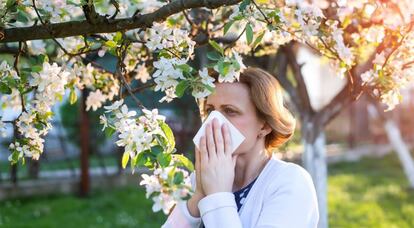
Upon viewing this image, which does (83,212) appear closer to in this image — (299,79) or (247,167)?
(299,79)

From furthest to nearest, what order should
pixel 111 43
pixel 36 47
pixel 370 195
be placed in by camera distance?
1. pixel 370 195
2. pixel 36 47
3. pixel 111 43

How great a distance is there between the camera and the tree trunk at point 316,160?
4918 mm

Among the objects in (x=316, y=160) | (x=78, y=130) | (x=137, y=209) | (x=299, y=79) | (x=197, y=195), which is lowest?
(x=78, y=130)

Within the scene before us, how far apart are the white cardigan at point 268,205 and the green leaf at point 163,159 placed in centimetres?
35

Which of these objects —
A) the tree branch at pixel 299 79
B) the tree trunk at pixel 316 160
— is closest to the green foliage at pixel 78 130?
the tree trunk at pixel 316 160

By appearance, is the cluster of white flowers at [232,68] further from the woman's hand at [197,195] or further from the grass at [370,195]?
the grass at [370,195]

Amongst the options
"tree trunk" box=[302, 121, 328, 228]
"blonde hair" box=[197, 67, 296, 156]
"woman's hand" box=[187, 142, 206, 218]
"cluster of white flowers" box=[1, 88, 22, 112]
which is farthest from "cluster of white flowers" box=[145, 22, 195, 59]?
"tree trunk" box=[302, 121, 328, 228]

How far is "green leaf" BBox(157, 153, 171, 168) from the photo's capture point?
6.68ft

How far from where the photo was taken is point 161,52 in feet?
7.88

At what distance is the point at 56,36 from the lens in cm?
258

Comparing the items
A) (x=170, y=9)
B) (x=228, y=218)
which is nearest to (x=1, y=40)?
(x=170, y=9)

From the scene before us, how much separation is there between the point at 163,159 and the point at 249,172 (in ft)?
2.03

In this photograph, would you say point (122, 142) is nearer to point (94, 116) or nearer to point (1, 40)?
point (1, 40)

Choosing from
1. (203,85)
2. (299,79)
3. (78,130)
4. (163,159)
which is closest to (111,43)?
(203,85)
